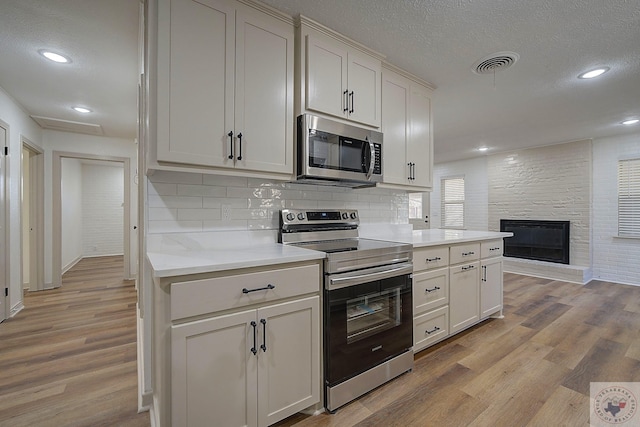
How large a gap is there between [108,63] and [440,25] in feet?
9.04

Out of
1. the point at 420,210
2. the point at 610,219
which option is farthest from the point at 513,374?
the point at 420,210

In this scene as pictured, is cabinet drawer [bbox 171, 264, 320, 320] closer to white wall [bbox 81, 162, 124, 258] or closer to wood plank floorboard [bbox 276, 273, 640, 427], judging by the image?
wood plank floorboard [bbox 276, 273, 640, 427]

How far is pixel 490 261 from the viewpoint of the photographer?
287 centimetres

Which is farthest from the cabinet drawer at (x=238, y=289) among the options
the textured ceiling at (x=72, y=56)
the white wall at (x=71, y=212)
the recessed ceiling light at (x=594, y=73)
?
the white wall at (x=71, y=212)

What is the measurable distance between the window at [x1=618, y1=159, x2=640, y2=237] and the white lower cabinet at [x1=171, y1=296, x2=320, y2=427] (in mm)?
5673

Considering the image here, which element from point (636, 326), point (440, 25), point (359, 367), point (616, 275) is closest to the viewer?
point (359, 367)

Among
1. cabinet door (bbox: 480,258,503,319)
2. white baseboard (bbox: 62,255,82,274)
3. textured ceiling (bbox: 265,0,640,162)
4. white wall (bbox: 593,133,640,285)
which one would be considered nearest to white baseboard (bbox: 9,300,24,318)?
white baseboard (bbox: 62,255,82,274)

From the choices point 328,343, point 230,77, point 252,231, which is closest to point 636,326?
point 328,343

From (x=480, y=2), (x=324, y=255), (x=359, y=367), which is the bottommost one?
(x=359, y=367)

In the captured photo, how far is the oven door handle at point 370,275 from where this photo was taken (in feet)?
5.40

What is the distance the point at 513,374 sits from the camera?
205 cm

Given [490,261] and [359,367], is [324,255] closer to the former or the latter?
[359,367]

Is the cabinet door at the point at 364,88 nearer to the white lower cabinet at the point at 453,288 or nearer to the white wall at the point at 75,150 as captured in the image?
the white lower cabinet at the point at 453,288

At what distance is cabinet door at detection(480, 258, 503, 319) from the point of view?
2783 millimetres
